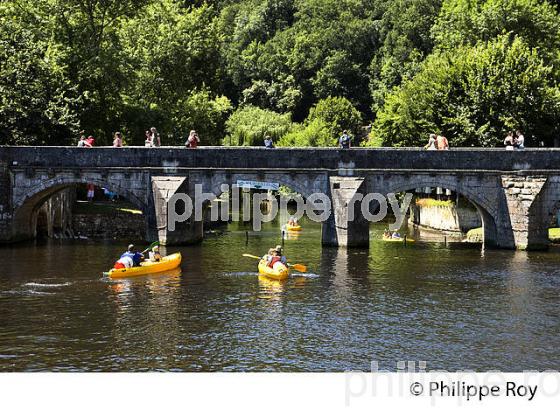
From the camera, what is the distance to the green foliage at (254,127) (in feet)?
335

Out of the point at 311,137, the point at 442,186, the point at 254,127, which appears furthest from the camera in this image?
the point at 254,127

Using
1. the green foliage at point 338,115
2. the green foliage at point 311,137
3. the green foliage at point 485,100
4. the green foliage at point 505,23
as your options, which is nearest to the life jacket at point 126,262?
the green foliage at point 485,100

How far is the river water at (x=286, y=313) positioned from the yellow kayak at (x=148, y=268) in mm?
869

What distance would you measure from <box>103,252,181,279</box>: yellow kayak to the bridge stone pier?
792cm

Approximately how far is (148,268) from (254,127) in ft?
191

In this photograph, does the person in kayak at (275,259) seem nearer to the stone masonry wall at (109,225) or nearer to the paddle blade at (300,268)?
the paddle blade at (300,268)

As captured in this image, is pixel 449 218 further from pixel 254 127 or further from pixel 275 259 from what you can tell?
pixel 254 127

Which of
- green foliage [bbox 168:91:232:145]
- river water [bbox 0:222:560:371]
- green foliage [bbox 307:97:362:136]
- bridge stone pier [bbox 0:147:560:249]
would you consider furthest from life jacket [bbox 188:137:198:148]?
green foliage [bbox 307:97:362:136]

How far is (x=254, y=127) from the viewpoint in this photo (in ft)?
341

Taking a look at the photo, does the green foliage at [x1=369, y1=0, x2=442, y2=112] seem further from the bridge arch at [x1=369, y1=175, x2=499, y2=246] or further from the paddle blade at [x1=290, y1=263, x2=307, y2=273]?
the paddle blade at [x1=290, y1=263, x2=307, y2=273]

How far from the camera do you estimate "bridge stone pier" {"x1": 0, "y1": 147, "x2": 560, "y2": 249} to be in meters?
55.6

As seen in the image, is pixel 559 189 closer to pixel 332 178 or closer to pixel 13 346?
pixel 332 178

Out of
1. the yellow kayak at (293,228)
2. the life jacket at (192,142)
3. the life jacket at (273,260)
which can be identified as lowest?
the life jacket at (273,260)

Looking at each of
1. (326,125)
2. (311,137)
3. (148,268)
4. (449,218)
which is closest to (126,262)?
(148,268)
